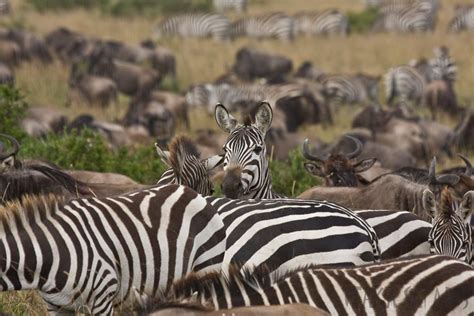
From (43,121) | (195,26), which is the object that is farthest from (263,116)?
(195,26)

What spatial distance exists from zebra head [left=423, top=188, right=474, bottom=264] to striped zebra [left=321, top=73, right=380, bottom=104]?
62.6 feet

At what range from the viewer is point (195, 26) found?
35.6m

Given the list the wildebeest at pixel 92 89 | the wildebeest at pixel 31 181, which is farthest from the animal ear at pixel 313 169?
the wildebeest at pixel 92 89

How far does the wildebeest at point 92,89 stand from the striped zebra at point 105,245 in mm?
18202

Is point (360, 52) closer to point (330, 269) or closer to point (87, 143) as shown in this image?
point (87, 143)

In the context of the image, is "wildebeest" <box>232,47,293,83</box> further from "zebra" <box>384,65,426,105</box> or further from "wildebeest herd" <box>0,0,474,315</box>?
"wildebeest herd" <box>0,0,474,315</box>

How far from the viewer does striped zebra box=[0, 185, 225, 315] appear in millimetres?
5676

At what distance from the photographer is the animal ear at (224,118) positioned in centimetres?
861

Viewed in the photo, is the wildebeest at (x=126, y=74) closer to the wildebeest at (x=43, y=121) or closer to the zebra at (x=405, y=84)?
the zebra at (x=405, y=84)

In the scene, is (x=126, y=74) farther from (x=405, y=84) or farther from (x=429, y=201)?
(x=429, y=201)

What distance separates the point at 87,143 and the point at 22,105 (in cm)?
229

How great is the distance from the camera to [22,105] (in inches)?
550

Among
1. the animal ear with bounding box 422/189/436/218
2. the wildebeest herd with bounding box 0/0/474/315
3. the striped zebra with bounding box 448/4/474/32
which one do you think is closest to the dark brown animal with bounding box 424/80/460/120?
the striped zebra with bounding box 448/4/474/32

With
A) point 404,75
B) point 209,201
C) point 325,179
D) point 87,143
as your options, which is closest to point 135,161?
point 87,143
